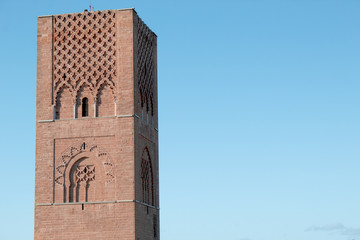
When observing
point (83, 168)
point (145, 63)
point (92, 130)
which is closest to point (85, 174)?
point (83, 168)

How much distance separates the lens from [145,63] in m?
30.1

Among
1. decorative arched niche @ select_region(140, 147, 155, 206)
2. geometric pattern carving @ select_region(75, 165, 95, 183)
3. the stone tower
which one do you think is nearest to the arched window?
the stone tower

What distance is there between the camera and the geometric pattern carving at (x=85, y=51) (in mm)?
28406

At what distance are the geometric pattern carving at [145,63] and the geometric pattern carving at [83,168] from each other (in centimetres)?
274

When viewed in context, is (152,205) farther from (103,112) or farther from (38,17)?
(38,17)

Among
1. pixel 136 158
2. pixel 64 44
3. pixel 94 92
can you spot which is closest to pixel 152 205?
pixel 136 158

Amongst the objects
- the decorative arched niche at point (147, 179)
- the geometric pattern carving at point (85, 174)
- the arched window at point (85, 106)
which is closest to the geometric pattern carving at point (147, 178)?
the decorative arched niche at point (147, 179)

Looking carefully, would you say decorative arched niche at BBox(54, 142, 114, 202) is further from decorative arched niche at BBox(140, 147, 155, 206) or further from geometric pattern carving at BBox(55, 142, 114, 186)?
decorative arched niche at BBox(140, 147, 155, 206)

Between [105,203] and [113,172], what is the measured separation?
1099mm

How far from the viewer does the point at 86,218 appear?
2733 cm

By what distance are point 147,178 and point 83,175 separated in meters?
2.68

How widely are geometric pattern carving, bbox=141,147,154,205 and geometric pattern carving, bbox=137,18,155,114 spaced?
1931 millimetres

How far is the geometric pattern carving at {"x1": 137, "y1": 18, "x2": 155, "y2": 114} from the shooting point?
95.8 ft

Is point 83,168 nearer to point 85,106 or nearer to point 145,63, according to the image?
point 85,106
